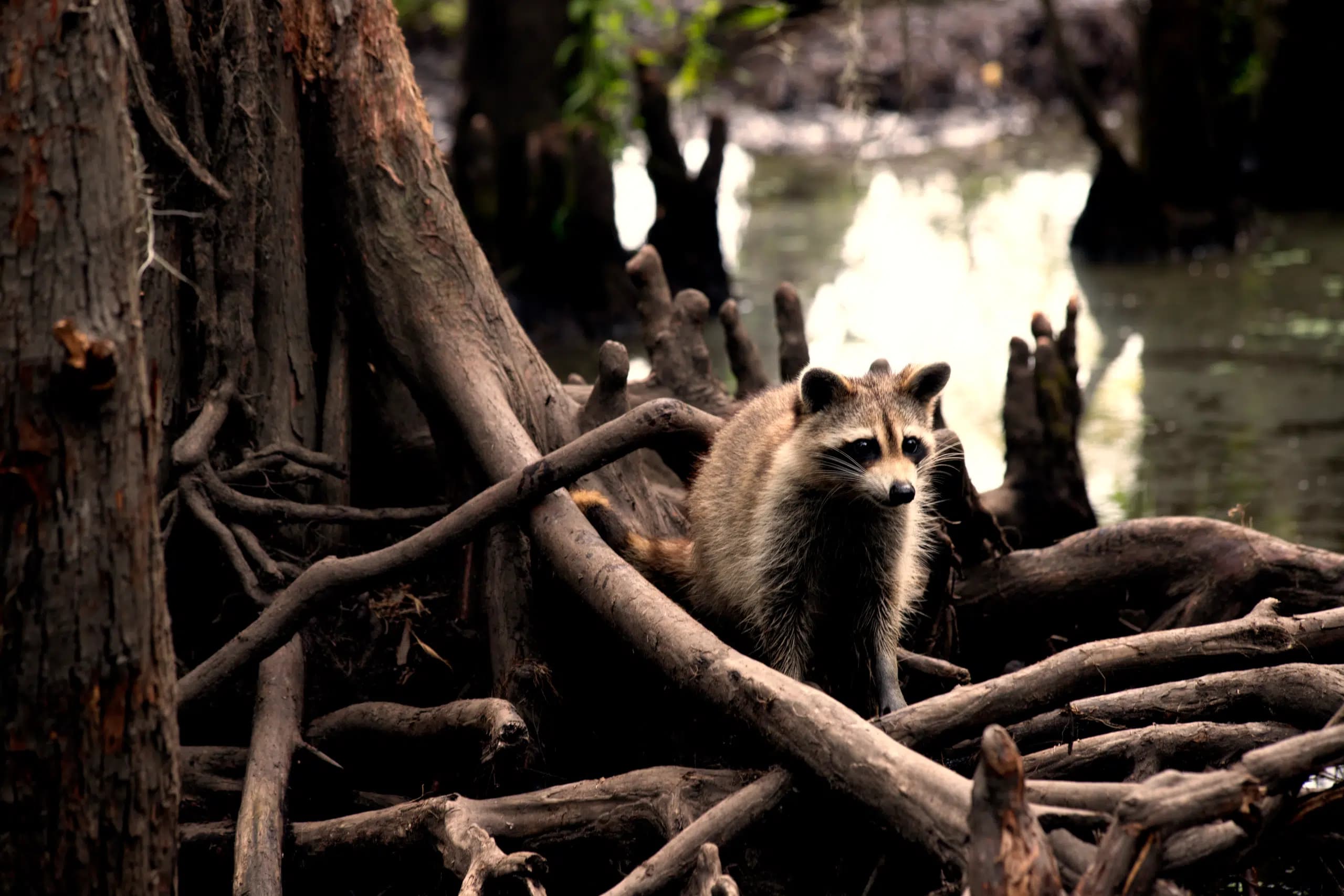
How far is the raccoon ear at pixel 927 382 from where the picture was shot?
3.76 m

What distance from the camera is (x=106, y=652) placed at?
2412mm

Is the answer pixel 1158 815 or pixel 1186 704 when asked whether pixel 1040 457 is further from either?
pixel 1158 815

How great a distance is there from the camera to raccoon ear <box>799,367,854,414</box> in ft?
11.9

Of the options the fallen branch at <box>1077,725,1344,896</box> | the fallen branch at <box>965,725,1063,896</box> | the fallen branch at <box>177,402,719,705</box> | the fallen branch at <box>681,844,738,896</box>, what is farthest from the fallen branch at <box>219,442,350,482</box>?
the fallen branch at <box>1077,725,1344,896</box>

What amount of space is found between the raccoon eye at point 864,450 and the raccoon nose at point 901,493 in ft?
0.50

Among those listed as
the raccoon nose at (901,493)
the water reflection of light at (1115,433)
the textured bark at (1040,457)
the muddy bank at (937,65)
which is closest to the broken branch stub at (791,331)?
the textured bark at (1040,457)

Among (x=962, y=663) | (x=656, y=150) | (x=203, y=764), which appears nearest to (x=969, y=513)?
(x=962, y=663)

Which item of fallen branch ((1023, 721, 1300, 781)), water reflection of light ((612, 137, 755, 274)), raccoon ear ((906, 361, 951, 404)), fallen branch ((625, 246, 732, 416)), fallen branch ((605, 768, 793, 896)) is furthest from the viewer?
water reflection of light ((612, 137, 755, 274))

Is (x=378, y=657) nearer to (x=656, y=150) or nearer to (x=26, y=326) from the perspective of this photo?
(x=26, y=326)

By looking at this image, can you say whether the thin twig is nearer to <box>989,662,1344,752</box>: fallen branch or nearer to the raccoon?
the raccoon

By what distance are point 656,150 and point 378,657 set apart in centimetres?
649

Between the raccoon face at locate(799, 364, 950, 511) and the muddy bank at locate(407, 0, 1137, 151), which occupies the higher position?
the muddy bank at locate(407, 0, 1137, 151)

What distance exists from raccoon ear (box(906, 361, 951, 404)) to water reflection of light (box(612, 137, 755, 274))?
6256 mm

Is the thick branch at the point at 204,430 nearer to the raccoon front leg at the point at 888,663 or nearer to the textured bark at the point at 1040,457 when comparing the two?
the raccoon front leg at the point at 888,663
